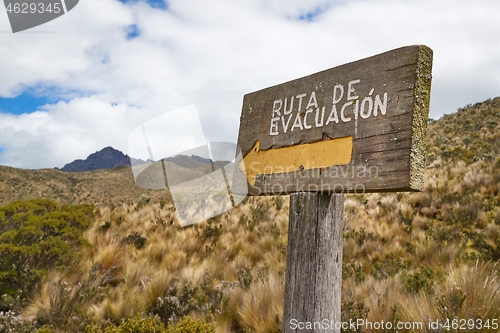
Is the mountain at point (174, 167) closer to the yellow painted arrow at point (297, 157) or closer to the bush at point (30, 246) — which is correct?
the yellow painted arrow at point (297, 157)

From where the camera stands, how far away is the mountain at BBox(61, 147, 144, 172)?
16650 centimetres

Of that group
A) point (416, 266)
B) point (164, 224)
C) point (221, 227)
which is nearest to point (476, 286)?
point (416, 266)

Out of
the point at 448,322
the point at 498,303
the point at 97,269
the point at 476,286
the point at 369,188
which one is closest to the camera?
the point at 369,188

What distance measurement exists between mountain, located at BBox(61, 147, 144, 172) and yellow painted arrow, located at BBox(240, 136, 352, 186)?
172 m

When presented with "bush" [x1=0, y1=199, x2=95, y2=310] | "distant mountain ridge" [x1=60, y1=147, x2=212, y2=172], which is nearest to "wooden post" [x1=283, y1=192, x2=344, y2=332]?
"bush" [x1=0, y1=199, x2=95, y2=310]

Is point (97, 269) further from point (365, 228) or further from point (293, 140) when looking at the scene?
point (365, 228)

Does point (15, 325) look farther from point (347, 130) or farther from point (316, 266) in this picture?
point (347, 130)

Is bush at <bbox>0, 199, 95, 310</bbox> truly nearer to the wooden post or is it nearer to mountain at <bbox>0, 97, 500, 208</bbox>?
mountain at <bbox>0, 97, 500, 208</bbox>

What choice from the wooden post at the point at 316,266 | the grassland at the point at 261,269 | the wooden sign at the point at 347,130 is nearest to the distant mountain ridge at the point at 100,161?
the grassland at the point at 261,269

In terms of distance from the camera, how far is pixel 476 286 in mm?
3104

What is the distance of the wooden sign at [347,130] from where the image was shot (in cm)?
159

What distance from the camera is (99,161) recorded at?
562 ft

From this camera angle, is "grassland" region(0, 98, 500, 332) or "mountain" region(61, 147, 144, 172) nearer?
"grassland" region(0, 98, 500, 332)

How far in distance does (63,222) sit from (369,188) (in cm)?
575
